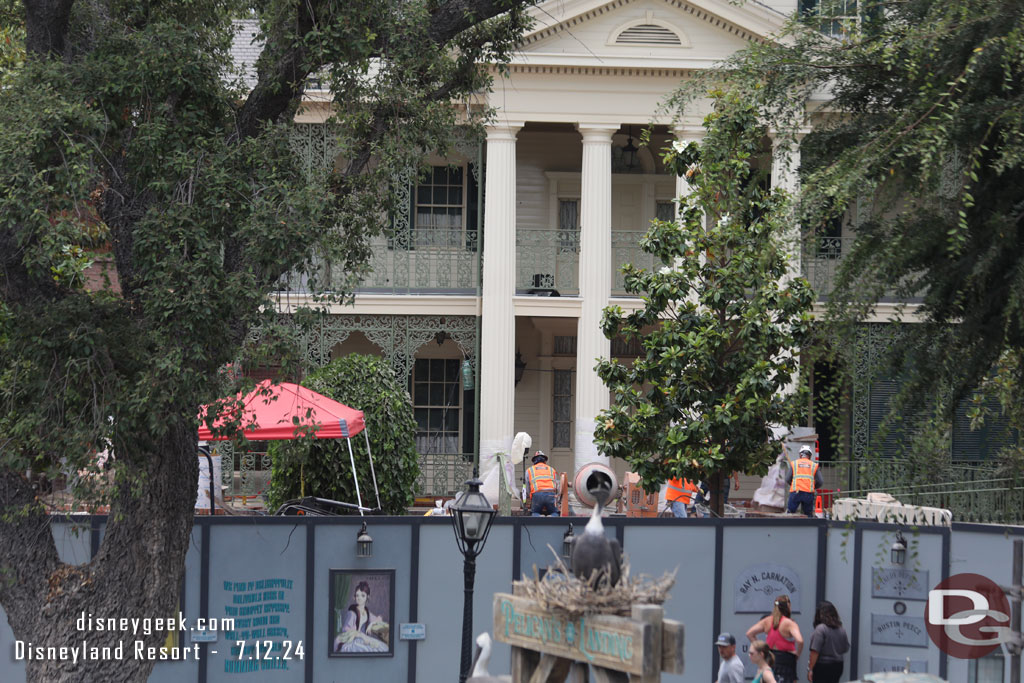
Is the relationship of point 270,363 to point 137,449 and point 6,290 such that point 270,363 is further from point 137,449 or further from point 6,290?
point 6,290

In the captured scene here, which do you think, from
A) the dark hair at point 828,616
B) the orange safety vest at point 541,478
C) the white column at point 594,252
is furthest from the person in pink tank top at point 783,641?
the white column at point 594,252

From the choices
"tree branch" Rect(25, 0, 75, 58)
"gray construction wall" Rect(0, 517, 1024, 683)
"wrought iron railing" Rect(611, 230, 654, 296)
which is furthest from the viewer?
"wrought iron railing" Rect(611, 230, 654, 296)

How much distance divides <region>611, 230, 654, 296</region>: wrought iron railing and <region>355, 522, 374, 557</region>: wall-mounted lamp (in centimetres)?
1135

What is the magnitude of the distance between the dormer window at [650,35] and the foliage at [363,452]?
7.57m

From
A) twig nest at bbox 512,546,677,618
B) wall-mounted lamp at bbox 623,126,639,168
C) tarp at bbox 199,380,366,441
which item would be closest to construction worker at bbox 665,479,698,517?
tarp at bbox 199,380,366,441

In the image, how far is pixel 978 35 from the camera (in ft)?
25.4

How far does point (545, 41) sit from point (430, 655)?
1221 cm

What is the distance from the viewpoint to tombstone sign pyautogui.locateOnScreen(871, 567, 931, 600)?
35.2 feet

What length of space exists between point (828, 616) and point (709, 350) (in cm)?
283

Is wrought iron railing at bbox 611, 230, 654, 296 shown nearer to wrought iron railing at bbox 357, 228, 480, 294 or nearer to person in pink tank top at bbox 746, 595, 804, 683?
wrought iron railing at bbox 357, 228, 480, 294

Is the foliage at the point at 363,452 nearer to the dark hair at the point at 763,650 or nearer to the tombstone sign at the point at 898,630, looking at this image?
the dark hair at the point at 763,650

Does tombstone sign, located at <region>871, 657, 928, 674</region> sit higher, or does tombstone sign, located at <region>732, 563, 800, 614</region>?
tombstone sign, located at <region>732, 563, 800, 614</region>

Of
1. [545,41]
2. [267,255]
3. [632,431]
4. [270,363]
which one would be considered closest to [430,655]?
[632,431]

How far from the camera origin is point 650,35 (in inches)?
802
